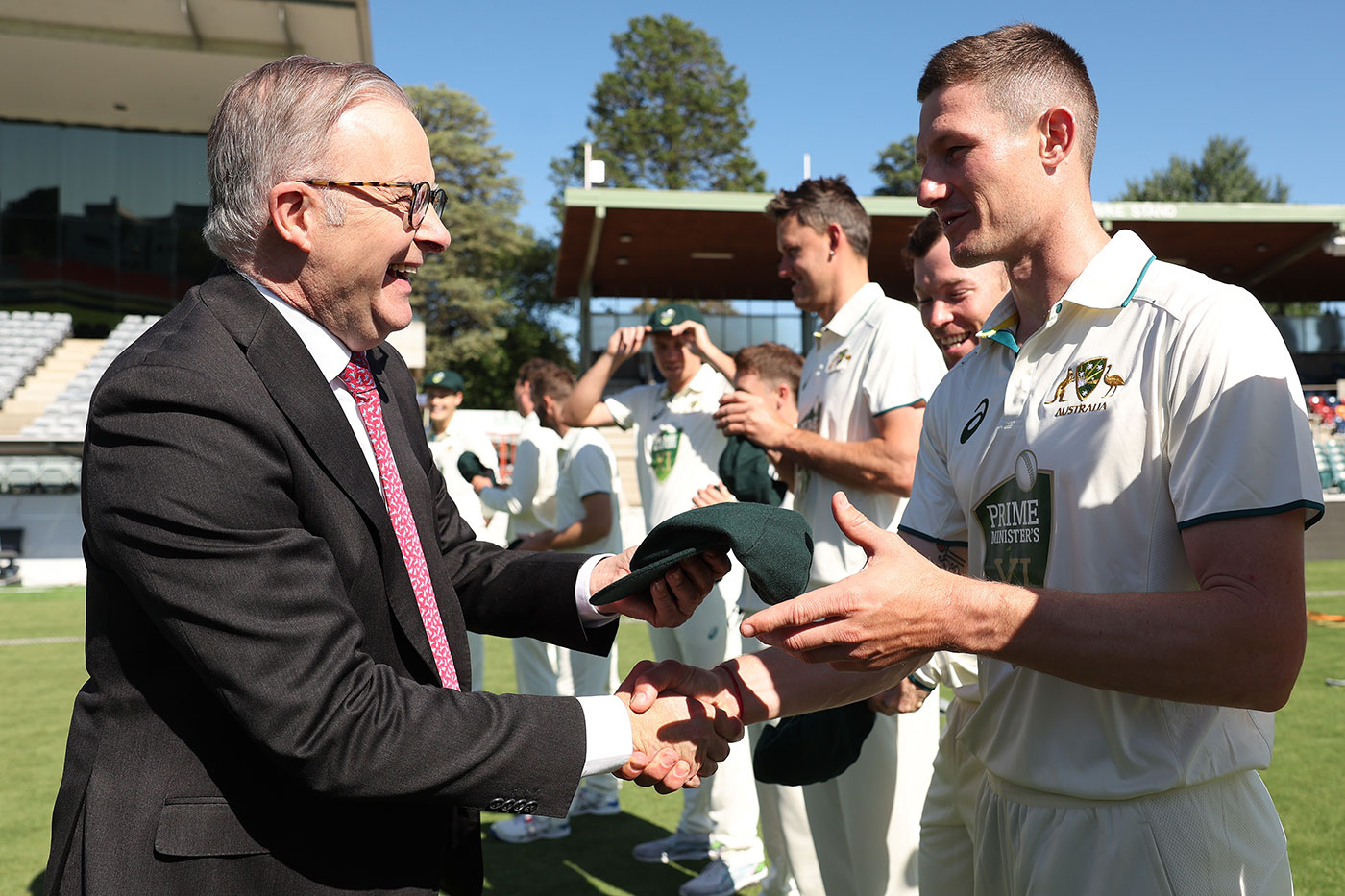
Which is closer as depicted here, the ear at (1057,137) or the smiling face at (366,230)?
the smiling face at (366,230)

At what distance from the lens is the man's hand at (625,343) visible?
5.78 metres

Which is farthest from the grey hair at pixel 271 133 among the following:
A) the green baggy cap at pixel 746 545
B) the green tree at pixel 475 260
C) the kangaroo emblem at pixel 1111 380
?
the green tree at pixel 475 260

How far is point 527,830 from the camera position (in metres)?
5.35

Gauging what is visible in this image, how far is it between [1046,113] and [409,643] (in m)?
1.69

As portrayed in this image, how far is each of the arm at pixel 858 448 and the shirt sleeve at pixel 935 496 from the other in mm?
1076

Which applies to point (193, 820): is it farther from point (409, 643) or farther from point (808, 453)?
point (808, 453)

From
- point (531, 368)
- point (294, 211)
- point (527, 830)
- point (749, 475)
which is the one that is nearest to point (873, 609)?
point (294, 211)

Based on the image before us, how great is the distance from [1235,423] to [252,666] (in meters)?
1.64

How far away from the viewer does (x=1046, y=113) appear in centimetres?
214

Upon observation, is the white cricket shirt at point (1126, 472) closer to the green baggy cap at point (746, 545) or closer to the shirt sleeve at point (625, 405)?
the green baggy cap at point (746, 545)

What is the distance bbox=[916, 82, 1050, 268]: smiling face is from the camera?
7.07 ft

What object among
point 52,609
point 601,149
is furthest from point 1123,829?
point 601,149

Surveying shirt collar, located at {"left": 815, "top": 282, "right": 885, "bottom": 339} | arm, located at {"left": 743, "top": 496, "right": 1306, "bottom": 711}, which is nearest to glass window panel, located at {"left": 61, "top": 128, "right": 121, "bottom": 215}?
shirt collar, located at {"left": 815, "top": 282, "right": 885, "bottom": 339}

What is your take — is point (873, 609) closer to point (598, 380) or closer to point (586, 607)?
point (586, 607)
